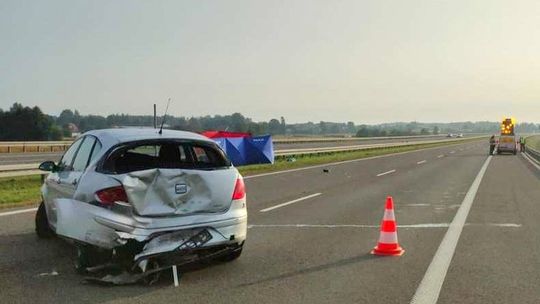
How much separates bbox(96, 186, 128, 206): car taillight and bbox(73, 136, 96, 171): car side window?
94 centimetres

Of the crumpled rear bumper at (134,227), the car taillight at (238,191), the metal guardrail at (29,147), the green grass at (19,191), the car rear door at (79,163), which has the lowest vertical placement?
the metal guardrail at (29,147)

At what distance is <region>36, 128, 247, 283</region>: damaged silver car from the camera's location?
5.95 metres

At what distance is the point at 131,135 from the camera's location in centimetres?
672

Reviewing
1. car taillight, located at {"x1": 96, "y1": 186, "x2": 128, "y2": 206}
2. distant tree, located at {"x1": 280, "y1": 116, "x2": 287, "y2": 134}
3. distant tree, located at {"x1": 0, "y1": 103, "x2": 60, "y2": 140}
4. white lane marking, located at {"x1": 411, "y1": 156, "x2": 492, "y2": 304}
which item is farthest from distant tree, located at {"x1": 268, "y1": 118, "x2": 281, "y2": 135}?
car taillight, located at {"x1": 96, "y1": 186, "x2": 128, "y2": 206}

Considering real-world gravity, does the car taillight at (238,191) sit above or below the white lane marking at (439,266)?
above

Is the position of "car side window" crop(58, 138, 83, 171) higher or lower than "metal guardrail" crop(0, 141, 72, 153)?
higher

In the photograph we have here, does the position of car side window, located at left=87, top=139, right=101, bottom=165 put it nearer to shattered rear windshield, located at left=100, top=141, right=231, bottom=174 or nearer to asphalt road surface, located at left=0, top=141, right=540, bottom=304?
shattered rear windshield, located at left=100, top=141, right=231, bottom=174

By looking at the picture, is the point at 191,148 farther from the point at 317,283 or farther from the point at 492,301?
the point at 492,301

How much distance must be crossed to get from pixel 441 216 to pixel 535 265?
439 centimetres

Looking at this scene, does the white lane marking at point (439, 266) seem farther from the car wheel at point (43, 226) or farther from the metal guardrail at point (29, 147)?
the metal guardrail at point (29, 147)

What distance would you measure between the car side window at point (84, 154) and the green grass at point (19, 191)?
228 inches

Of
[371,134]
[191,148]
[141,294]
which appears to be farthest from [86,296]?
[371,134]

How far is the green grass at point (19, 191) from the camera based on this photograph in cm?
1276

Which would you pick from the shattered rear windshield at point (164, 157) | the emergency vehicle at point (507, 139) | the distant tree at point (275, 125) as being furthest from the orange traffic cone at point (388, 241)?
the distant tree at point (275, 125)
